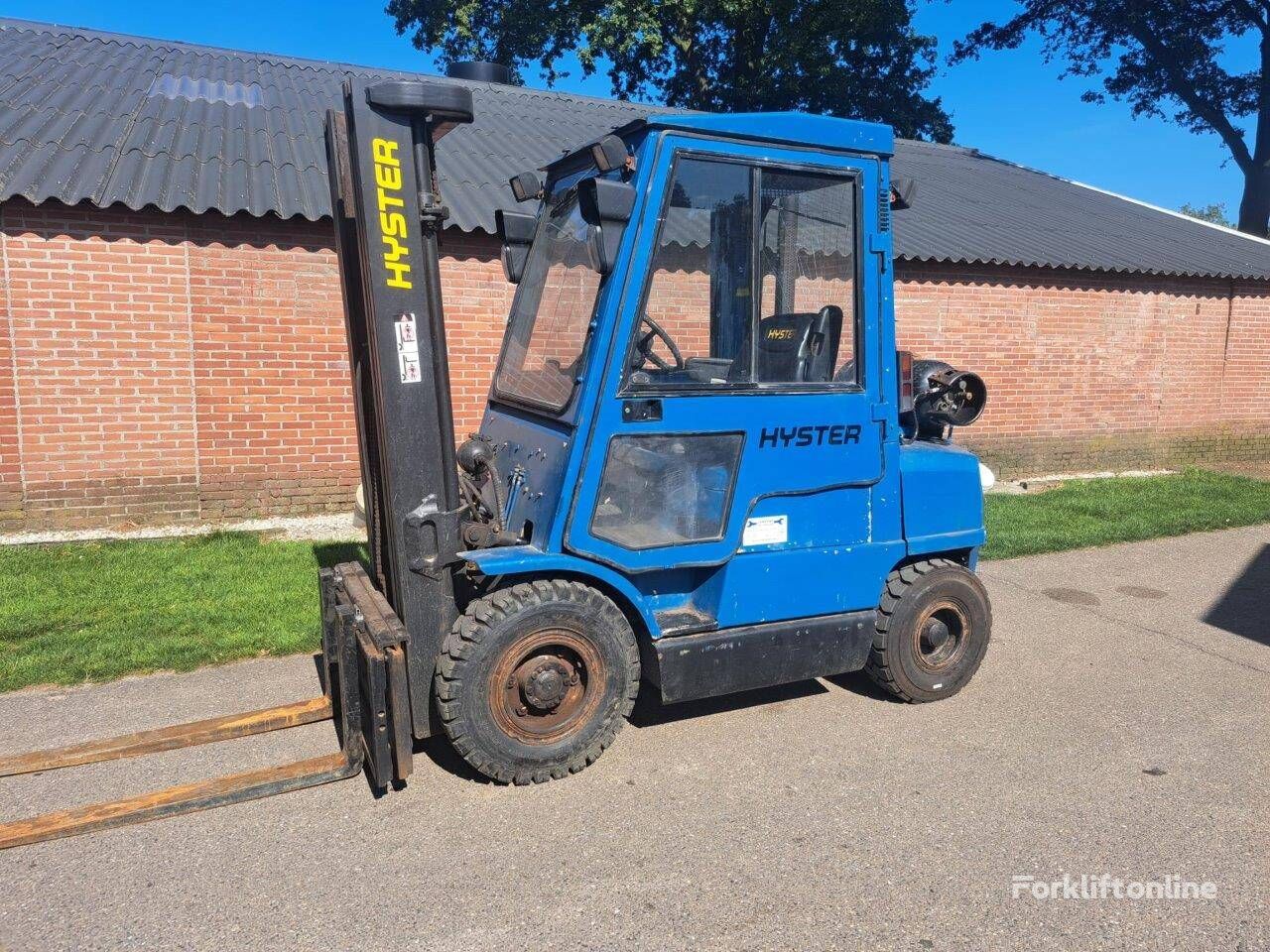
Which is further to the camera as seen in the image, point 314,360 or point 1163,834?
point 314,360

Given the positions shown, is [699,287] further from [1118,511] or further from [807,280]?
[1118,511]

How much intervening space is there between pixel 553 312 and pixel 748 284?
2.92 feet

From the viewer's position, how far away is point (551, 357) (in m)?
4.02

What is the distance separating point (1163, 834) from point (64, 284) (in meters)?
8.21

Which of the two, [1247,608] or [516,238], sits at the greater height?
[516,238]

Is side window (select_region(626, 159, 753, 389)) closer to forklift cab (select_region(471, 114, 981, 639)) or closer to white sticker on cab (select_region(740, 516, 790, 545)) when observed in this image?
forklift cab (select_region(471, 114, 981, 639))

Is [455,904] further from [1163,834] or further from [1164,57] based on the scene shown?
[1164,57]

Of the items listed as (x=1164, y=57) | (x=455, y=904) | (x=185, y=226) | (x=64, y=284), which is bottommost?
(x=455, y=904)

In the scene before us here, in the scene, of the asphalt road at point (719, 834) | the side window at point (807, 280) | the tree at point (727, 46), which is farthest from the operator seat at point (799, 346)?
the tree at point (727, 46)

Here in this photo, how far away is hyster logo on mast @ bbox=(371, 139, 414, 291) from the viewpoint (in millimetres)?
3389

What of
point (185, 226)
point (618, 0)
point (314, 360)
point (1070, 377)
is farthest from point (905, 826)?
point (618, 0)

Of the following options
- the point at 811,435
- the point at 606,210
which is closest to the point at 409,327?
the point at 606,210

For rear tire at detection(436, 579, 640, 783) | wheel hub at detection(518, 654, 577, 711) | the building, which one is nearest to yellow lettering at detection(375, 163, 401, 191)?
rear tire at detection(436, 579, 640, 783)

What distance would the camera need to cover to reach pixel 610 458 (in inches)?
143
